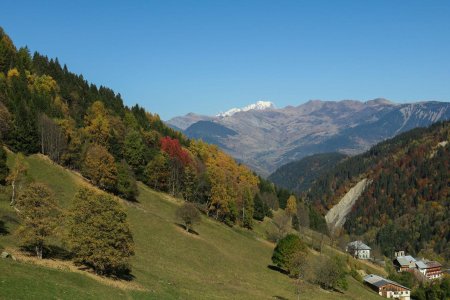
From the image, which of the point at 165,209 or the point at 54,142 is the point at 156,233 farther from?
the point at 54,142

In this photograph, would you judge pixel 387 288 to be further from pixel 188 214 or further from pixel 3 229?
pixel 3 229

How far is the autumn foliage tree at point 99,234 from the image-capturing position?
47.9 metres

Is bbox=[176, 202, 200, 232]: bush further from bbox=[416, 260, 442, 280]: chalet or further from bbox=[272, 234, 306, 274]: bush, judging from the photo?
bbox=[416, 260, 442, 280]: chalet

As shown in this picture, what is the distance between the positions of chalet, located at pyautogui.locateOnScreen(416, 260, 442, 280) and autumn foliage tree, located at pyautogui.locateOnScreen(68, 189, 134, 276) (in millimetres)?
154923

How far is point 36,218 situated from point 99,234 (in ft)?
21.5

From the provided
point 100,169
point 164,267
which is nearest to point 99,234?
point 164,267

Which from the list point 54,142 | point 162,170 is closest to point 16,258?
point 54,142

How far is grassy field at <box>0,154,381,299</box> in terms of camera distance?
39.0 meters

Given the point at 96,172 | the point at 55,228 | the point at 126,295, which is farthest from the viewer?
the point at 96,172

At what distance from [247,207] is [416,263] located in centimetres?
9079

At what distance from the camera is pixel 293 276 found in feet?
286

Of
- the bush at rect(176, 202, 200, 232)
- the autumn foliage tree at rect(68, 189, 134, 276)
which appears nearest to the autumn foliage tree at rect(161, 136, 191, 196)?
the bush at rect(176, 202, 200, 232)

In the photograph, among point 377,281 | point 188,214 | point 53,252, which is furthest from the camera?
point 377,281

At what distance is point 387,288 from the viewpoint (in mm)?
119500
